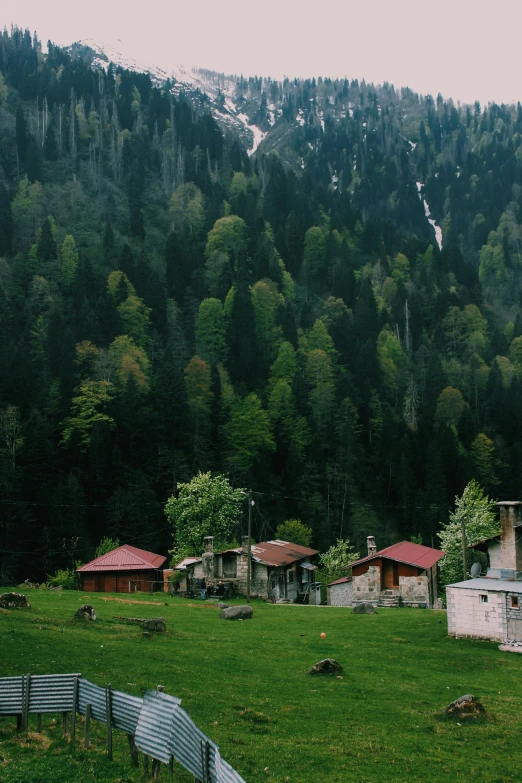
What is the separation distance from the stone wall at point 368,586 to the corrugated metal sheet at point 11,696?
45676mm

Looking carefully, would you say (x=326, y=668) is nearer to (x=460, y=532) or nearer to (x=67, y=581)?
(x=67, y=581)

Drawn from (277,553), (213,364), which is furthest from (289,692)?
(213,364)

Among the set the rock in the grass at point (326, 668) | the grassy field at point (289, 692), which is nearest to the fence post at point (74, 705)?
the grassy field at point (289, 692)

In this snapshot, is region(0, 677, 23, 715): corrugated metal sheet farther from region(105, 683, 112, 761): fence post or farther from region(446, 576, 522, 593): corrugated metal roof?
region(446, 576, 522, 593): corrugated metal roof

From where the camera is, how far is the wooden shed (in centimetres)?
6184

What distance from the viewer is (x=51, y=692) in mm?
16469

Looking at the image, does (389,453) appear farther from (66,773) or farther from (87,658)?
(66,773)

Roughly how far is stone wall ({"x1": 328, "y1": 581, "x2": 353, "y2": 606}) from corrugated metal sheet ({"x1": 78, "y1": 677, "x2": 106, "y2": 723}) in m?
48.6

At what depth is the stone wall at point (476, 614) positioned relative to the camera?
122 feet

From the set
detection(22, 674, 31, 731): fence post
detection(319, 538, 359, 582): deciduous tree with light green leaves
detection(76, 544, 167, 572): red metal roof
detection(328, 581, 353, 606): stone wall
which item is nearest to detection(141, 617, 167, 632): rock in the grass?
detection(22, 674, 31, 731): fence post

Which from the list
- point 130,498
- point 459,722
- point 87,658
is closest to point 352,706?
point 459,722

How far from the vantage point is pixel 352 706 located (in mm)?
22516

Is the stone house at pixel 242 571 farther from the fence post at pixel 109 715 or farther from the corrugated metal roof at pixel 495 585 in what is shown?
the fence post at pixel 109 715

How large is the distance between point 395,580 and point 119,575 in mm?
22985
